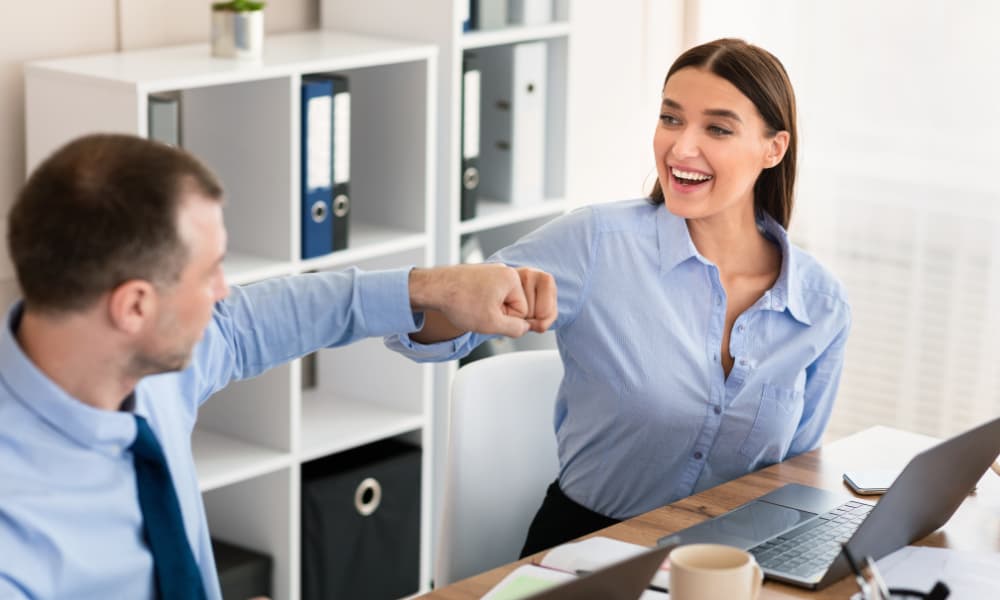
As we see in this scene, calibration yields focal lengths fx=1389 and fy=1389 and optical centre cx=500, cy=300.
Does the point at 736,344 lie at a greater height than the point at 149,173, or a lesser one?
lesser

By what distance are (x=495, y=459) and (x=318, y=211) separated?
0.88 meters

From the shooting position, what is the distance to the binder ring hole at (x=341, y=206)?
9.38ft

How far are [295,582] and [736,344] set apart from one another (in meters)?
1.25

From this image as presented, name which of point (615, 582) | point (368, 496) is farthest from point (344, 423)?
point (615, 582)

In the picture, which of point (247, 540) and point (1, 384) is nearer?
point (1, 384)

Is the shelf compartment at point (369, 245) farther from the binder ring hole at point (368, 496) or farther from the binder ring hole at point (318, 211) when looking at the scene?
the binder ring hole at point (368, 496)

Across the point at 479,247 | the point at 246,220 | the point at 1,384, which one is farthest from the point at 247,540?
the point at 1,384

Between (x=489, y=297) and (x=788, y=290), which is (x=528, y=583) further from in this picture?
(x=788, y=290)

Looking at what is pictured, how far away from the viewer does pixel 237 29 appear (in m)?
2.71

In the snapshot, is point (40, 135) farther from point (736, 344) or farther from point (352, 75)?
point (736, 344)

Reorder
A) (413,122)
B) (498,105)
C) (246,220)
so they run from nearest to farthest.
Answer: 1. (246,220)
2. (413,122)
3. (498,105)

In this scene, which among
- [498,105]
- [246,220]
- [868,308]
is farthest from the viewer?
[868,308]

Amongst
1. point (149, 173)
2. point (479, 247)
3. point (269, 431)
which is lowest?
point (269, 431)

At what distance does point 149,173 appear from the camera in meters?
1.34
